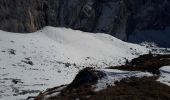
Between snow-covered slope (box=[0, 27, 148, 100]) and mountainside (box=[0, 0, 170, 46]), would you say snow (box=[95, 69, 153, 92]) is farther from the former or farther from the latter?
mountainside (box=[0, 0, 170, 46])

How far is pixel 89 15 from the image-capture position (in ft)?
443

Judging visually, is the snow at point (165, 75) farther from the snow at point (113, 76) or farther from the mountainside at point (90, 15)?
the mountainside at point (90, 15)

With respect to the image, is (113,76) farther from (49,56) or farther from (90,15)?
(90,15)

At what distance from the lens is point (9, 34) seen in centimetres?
9925

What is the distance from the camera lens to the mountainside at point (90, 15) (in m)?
107

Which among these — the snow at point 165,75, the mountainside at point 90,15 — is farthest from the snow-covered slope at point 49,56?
the snow at point 165,75

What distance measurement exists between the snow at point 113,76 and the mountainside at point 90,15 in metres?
71.2

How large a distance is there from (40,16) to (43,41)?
17148mm

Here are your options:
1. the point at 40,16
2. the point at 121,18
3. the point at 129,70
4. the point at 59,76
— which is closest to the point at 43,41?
the point at 40,16

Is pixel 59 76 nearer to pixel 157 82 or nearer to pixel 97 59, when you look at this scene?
pixel 97 59

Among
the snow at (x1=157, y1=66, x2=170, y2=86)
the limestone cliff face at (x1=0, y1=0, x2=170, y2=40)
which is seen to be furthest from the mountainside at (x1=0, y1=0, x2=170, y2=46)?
the snow at (x1=157, y1=66, x2=170, y2=86)

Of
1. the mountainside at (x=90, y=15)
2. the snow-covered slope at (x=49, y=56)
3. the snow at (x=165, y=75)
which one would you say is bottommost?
the snow at (x=165, y=75)

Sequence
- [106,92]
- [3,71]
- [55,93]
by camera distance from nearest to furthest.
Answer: [106,92] < [55,93] < [3,71]

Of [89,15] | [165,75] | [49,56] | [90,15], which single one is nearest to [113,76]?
[165,75]
